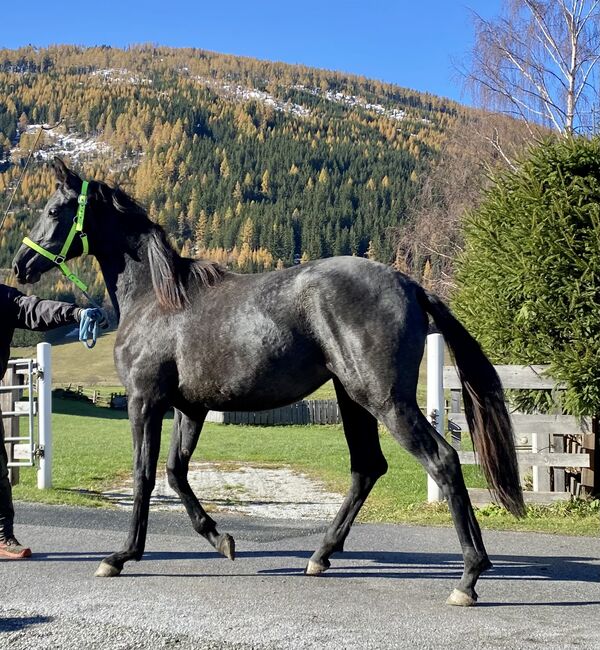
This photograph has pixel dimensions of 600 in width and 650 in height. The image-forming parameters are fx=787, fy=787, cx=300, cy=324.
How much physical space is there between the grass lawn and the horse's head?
462 cm

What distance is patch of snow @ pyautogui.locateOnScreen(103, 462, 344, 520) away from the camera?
10320 millimetres

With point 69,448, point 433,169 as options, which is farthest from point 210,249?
point 69,448

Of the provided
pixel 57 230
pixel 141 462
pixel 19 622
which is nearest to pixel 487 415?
pixel 141 462

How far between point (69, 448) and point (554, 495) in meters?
17.2

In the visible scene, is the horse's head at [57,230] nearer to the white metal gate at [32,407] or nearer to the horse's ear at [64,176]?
the horse's ear at [64,176]

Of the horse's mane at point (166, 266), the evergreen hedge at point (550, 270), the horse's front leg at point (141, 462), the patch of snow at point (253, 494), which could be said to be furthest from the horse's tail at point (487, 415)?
the patch of snow at point (253, 494)

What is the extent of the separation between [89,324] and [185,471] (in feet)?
4.49

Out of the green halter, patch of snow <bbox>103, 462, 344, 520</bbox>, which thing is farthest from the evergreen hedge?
the green halter

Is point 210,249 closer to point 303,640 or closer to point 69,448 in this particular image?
point 69,448

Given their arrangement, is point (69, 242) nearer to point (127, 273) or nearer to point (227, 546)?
point (127, 273)

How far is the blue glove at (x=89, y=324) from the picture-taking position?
610 cm

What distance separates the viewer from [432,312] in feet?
17.7

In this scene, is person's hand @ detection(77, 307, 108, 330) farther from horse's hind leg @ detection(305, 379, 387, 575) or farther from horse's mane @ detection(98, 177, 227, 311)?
horse's hind leg @ detection(305, 379, 387, 575)

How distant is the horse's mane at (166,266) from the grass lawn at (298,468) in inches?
158
